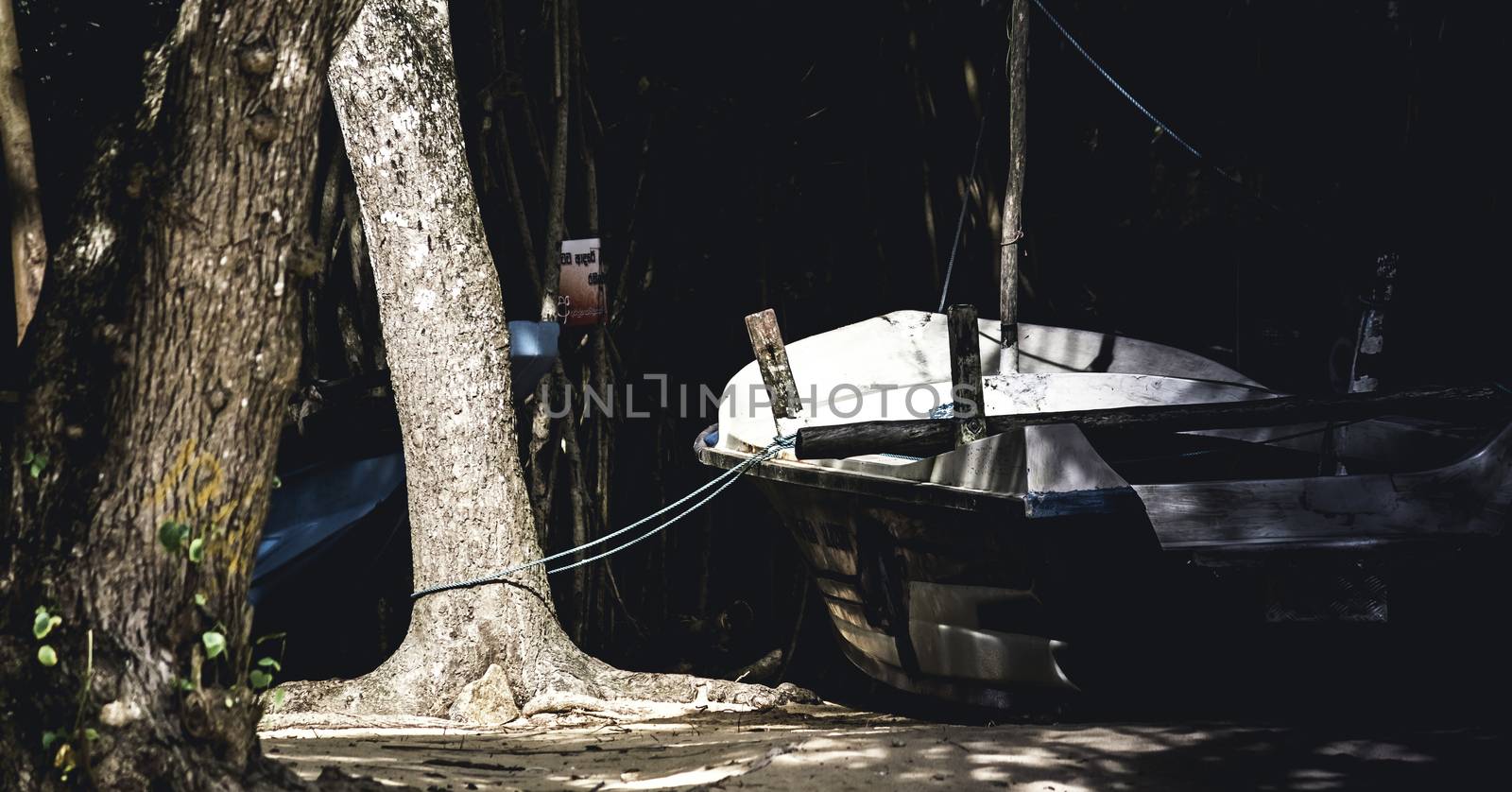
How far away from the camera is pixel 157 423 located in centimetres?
205

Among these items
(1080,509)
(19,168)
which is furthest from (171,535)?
(19,168)

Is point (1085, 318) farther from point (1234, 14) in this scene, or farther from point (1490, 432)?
point (1490, 432)

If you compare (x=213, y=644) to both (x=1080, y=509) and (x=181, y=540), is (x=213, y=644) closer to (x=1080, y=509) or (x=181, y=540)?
(x=181, y=540)

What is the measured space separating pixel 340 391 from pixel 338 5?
287 cm

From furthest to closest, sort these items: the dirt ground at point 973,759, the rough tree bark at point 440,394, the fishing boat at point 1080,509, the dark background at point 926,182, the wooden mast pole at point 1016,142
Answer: the dark background at point 926,182 → the wooden mast pole at point 1016,142 → the rough tree bark at point 440,394 → the fishing boat at point 1080,509 → the dirt ground at point 973,759

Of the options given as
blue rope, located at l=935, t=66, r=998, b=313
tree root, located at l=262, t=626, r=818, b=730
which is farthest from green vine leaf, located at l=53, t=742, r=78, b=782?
blue rope, located at l=935, t=66, r=998, b=313

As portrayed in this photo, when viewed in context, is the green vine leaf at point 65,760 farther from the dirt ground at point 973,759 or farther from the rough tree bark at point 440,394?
the rough tree bark at point 440,394

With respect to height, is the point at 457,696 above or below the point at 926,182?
below

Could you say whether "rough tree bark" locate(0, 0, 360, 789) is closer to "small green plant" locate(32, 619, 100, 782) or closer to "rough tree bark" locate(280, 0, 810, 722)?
"small green plant" locate(32, 619, 100, 782)

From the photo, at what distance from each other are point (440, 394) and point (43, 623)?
5.59 feet

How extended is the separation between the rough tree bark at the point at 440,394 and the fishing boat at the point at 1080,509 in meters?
0.87

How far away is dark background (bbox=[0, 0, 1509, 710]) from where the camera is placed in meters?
4.98

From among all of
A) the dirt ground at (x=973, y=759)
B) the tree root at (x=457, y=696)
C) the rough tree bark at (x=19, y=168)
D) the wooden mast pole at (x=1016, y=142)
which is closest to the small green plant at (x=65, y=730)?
the dirt ground at (x=973, y=759)

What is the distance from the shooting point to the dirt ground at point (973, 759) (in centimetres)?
258
